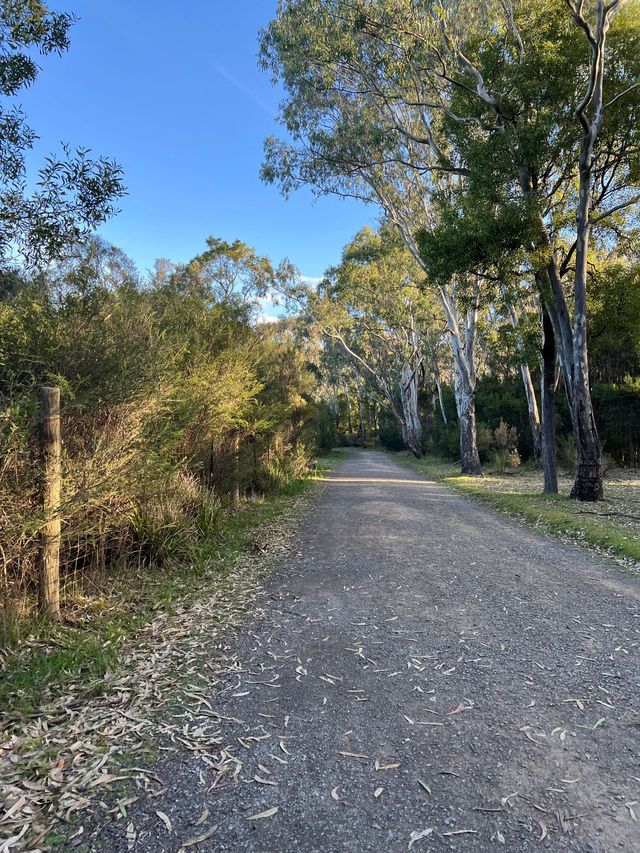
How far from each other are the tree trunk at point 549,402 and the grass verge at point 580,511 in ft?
1.65

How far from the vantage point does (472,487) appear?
559 inches

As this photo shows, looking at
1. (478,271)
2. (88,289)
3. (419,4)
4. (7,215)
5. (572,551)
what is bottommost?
(572,551)

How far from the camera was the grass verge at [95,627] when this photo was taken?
3121mm

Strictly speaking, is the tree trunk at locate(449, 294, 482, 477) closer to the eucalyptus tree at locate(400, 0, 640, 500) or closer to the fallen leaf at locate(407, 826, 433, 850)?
the eucalyptus tree at locate(400, 0, 640, 500)

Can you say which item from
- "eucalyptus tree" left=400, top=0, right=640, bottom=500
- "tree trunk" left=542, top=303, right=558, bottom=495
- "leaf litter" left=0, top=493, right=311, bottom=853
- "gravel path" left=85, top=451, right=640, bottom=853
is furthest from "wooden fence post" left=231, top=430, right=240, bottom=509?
"tree trunk" left=542, top=303, right=558, bottom=495

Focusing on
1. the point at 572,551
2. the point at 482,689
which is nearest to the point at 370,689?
the point at 482,689

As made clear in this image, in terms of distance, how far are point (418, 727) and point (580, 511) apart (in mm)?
7888

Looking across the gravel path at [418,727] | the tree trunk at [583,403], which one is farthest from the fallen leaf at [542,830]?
the tree trunk at [583,403]

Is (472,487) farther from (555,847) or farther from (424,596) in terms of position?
(555,847)

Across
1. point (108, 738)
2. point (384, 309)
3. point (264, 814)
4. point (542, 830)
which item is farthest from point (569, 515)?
point (384, 309)

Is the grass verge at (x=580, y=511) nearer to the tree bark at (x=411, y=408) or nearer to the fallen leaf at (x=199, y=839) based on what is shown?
the fallen leaf at (x=199, y=839)

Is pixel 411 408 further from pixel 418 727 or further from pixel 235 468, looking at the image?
pixel 418 727

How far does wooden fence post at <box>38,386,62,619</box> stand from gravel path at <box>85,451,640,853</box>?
1.57m

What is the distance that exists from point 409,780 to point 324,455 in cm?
3175
